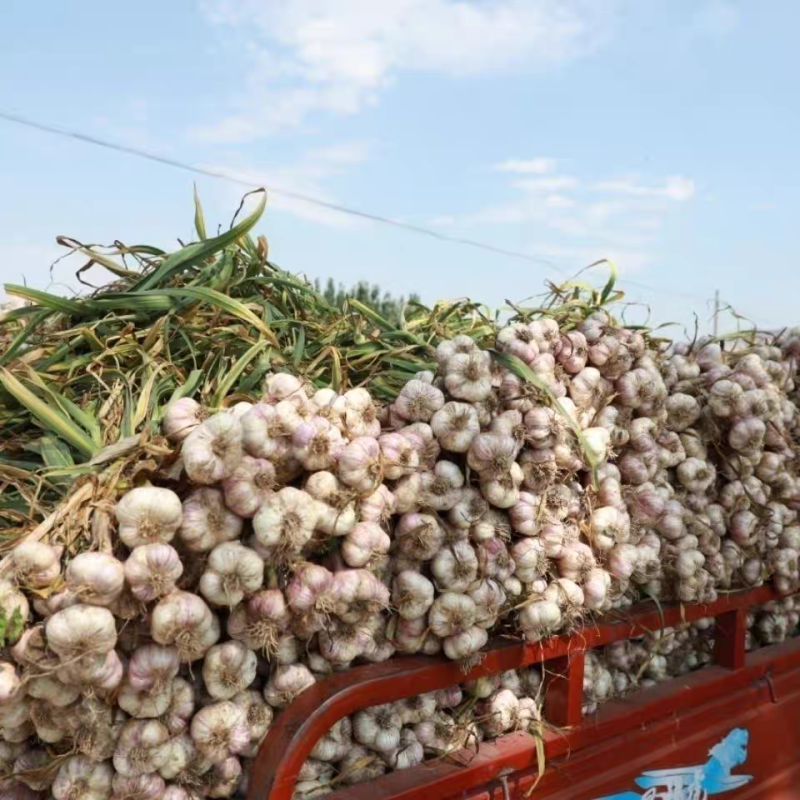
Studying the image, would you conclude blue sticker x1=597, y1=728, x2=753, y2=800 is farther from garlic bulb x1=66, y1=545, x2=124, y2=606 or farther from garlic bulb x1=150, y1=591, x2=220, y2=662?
garlic bulb x1=66, y1=545, x2=124, y2=606

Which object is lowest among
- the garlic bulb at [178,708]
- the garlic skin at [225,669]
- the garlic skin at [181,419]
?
the garlic bulb at [178,708]

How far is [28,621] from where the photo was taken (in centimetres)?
169

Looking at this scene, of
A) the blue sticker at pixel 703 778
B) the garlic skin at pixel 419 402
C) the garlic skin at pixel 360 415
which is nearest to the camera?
the garlic skin at pixel 360 415

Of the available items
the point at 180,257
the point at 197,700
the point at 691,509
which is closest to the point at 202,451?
the point at 197,700

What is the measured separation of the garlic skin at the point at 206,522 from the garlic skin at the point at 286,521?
2.2 inches

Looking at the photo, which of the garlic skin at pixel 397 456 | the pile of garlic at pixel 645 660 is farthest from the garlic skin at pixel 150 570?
the pile of garlic at pixel 645 660

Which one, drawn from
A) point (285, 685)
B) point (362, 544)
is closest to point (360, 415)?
point (362, 544)

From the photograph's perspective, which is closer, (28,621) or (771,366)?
(28,621)

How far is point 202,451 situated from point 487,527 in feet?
2.74

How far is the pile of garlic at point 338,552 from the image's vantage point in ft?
5.60

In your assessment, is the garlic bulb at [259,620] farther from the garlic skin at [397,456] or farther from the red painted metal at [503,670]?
the garlic skin at [397,456]

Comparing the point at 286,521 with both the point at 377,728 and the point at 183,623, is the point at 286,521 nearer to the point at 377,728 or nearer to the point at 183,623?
the point at 183,623

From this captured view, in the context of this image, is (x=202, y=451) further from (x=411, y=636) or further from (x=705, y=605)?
(x=705, y=605)

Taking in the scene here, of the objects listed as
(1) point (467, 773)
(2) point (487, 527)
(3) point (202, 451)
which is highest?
(3) point (202, 451)
